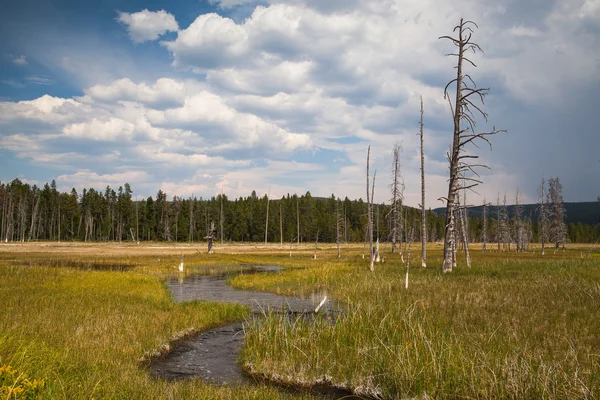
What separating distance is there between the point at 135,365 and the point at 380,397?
606cm

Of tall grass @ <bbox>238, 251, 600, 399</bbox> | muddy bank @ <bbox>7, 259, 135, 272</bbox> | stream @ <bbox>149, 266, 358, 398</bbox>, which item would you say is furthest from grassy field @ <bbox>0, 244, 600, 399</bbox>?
muddy bank @ <bbox>7, 259, 135, 272</bbox>

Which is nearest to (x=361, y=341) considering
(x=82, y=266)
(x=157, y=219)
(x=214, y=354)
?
(x=214, y=354)

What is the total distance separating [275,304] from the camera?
1892 centimetres

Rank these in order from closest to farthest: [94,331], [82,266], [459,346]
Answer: [459,346], [94,331], [82,266]

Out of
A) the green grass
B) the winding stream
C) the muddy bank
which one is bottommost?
the muddy bank

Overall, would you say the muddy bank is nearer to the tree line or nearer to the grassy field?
the grassy field

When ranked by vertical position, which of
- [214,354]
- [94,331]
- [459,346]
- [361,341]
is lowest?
[214,354]

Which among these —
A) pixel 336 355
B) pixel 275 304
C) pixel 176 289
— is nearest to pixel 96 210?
Result: pixel 176 289

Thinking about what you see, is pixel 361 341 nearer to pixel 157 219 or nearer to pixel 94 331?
pixel 94 331

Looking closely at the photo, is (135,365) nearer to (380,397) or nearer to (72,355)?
(72,355)

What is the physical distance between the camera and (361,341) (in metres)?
9.85

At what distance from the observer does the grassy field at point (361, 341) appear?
6.59m

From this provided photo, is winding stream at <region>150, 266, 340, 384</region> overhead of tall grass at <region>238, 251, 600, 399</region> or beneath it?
beneath

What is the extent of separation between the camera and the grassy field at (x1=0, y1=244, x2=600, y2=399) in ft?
21.6
